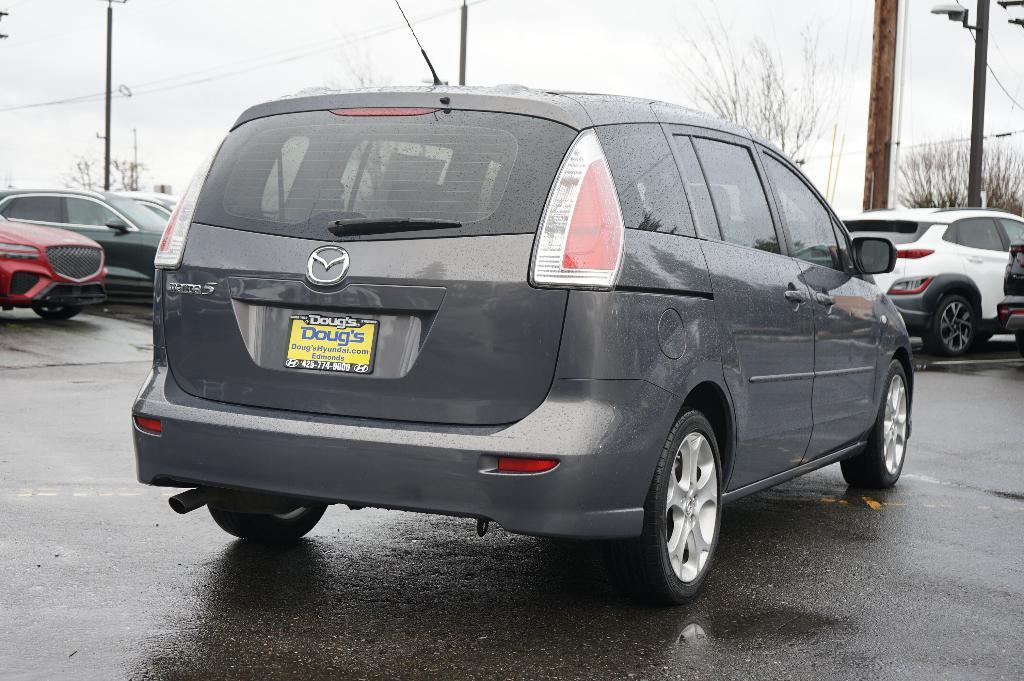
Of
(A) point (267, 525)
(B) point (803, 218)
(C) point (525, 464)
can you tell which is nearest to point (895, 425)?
(B) point (803, 218)

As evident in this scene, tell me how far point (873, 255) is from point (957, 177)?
58.0m

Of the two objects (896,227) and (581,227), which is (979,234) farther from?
(581,227)

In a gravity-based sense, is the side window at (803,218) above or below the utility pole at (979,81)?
below

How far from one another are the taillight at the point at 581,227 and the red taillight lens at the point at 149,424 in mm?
1390

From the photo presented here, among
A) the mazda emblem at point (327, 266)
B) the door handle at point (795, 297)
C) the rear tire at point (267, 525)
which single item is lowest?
the rear tire at point (267, 525)

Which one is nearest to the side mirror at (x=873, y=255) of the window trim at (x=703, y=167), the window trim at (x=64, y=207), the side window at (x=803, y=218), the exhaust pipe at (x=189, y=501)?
the side window at (x=803, y=218)

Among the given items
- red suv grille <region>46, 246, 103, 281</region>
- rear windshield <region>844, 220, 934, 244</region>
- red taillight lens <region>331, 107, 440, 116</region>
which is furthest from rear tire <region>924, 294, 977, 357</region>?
red taillight lens <region>331, 107, 440, 116</region>

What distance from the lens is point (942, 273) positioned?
15023 millimetres

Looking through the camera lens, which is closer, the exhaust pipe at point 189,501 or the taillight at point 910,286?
the exhaust pipe at point 189,501

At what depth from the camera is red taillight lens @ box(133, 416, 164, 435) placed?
4.41 meters

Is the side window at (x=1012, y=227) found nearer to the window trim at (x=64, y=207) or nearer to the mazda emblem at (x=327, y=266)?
the window trim at (x=64, y=207)

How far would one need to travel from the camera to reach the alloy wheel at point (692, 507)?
455 cm

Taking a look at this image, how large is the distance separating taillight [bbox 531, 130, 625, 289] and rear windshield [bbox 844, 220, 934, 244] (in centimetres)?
1150

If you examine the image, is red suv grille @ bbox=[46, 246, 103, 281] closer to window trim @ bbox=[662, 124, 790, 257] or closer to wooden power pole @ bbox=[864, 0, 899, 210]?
window trim @ bbox=[662, 124, 790, 257]
